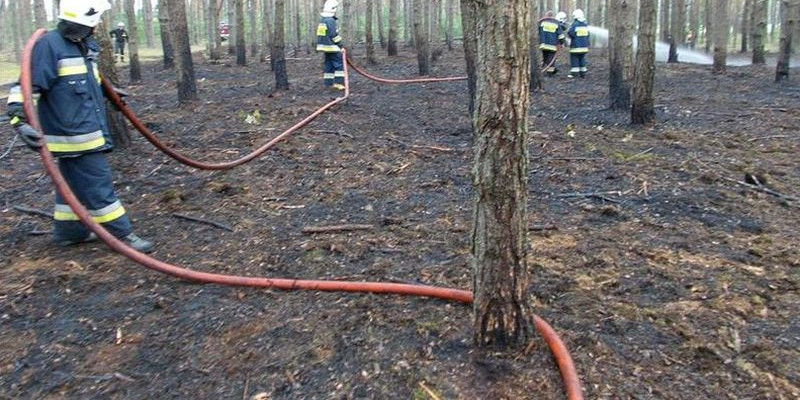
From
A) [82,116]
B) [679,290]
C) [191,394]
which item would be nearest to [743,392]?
[679,290]

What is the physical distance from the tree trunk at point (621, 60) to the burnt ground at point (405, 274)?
5.25ft

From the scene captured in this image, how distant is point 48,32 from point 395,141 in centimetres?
423

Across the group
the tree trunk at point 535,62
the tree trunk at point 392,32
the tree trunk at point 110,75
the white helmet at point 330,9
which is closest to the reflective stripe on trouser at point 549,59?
the tree trunk at point 535,62

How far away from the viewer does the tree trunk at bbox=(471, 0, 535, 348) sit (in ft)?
8.87

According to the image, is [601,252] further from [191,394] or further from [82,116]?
[82,116]


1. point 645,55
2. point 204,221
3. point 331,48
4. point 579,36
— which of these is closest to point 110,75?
point 204,221

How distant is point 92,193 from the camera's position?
4.46m

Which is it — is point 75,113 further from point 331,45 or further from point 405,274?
point 331,45

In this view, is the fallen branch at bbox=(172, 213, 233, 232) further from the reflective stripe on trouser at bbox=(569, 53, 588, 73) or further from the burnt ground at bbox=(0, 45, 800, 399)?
the reflective stripe on trouser at bbox=(569, 53, 588, 73)

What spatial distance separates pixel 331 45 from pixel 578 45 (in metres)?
5.97

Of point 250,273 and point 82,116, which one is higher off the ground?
point 82,116

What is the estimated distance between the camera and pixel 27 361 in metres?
3.20

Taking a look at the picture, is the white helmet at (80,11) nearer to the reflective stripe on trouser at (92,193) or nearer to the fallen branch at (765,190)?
the reflective stripe on trouser at (92,193)

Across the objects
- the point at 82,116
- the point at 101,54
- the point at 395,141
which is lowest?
the point at 395,141
